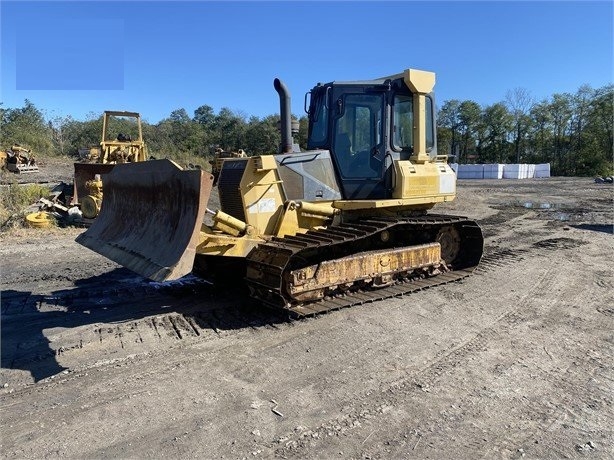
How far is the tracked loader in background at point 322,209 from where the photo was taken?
18.0ft

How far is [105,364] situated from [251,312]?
1891mm

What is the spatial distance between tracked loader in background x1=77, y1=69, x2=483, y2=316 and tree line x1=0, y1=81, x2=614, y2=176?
32.4 m

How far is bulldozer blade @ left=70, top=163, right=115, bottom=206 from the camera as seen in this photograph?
44.2ft

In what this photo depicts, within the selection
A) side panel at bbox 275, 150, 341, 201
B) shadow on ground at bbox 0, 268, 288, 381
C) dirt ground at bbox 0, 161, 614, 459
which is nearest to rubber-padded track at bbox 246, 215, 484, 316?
dirt ground at bbox 0, 161, 614, 459

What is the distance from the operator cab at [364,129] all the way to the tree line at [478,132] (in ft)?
106

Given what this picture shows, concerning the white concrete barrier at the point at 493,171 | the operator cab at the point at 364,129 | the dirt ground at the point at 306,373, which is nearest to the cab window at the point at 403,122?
the operator cab at the point at 364,129

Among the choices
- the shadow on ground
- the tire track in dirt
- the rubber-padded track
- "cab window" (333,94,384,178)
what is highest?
"cab window" (333,94,384,178)

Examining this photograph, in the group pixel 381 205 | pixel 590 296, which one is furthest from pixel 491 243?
pixel 381 205

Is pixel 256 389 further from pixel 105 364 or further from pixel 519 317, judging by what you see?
pixel 519 317

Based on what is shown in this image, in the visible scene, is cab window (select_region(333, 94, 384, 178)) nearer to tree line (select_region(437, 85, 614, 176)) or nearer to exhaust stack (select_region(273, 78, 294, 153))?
exhaust stack (select_region(273, 78, 294, 153))

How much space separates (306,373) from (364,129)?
372cm

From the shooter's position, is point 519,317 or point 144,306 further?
point 144,306

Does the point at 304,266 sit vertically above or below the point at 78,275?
above

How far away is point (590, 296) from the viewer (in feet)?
21.4
